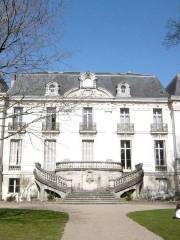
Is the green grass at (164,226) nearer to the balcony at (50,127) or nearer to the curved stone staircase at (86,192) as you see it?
the curved stone staircase at (86,192)

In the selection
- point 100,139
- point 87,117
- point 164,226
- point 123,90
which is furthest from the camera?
point 123,90

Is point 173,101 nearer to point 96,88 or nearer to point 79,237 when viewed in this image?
point 96,88

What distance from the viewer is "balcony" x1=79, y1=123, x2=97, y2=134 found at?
2480 cm

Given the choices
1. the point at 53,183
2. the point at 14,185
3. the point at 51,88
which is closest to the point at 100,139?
the point at 53,183

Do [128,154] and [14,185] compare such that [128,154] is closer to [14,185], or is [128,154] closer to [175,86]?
[175,86]

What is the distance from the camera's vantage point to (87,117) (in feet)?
83.7

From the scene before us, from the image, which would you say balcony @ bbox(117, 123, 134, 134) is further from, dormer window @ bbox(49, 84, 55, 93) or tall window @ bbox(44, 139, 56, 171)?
dormer window @ bbox(49, 84, 55, 93)

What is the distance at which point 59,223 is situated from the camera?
977 centimetres

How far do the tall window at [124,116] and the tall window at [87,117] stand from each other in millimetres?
2391

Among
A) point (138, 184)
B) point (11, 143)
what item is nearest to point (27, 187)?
point (11, 143)

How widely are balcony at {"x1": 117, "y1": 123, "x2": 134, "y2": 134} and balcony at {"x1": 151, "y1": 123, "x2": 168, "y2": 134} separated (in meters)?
1.61

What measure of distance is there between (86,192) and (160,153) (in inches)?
297

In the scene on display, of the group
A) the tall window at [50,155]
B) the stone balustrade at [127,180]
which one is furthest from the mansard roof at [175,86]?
the tall window at [50,155]

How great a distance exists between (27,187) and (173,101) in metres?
12.8
